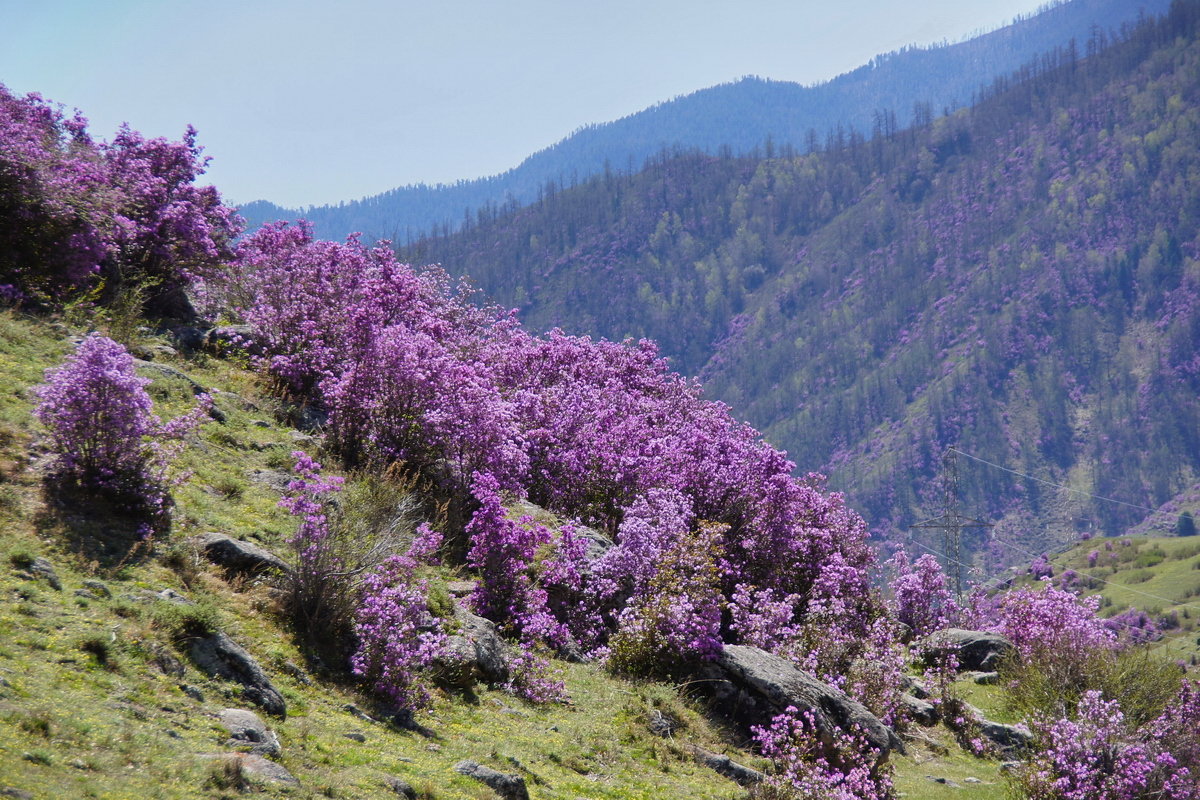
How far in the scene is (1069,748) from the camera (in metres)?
13.9

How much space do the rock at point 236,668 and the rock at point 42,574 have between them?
4.29ft

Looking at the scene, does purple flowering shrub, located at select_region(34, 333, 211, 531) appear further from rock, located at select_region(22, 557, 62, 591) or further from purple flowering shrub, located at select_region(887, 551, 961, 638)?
purple flowering shrub, located at select_region(887, 551, 961, 638)

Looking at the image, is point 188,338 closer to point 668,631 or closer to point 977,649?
point 668,631

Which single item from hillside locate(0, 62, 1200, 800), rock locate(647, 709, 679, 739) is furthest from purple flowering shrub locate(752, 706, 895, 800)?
rock locate(647, 709, 679, 739)

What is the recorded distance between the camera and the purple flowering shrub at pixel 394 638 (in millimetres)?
9062

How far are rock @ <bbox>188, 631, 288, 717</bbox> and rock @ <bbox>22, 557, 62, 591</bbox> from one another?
4.29 feet

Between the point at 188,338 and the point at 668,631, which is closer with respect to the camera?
the point at 668,631

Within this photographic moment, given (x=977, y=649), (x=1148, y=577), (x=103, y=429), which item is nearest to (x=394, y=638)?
(x=103, y=429)

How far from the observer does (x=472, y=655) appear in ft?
35.0

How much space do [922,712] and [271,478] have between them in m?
14.1

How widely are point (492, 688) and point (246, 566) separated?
11.7 feet

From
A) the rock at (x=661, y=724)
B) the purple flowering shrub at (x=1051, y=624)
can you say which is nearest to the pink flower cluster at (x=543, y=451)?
the rock at (x=661, y=724)

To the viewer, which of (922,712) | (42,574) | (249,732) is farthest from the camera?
(922,712)

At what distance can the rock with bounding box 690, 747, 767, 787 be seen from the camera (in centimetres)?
1102
